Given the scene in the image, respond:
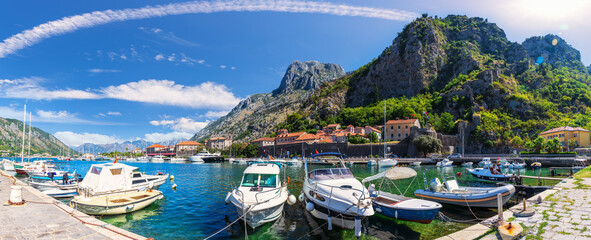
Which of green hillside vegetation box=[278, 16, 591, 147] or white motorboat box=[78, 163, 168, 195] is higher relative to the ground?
green hillside vegetation box=[278, 16, 591, 147]

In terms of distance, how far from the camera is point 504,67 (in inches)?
4139

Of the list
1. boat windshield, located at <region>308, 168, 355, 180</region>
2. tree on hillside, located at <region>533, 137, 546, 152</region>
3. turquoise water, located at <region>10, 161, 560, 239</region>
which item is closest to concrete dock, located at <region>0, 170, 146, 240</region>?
turquoise water, located at <region>10, 161, 560, 239</region>

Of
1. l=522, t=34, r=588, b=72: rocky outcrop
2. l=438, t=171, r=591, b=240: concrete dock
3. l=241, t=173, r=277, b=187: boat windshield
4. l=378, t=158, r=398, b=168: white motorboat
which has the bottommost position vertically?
l=378, t=158, r=398, b=168: white motorboat

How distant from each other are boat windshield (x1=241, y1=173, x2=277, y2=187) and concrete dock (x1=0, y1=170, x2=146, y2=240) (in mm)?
6957

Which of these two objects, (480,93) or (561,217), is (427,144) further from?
(561,217)

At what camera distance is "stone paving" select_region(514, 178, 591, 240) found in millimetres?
8488

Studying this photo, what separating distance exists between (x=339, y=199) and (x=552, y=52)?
200098 mm

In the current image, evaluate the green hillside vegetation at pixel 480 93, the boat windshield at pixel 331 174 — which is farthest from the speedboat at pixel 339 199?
the green hillside vegetation at pixel 480 93

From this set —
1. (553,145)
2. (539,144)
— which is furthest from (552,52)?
(553,145)

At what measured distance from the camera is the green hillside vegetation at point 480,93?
7938cm

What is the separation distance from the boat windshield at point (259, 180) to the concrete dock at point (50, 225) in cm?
696

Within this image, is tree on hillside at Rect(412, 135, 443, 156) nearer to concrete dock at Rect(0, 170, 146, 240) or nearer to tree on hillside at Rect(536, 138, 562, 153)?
tree on hillside at Rect(536, 138, 562, 153)

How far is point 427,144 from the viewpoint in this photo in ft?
236

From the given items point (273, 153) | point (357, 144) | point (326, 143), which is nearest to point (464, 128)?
point (357, 144)
